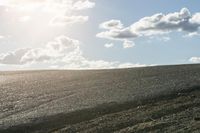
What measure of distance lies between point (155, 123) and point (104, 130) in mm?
3210

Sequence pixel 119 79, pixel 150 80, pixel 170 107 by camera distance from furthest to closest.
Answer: pixel 119 79 → pixel 150 80 → pixel 170 107

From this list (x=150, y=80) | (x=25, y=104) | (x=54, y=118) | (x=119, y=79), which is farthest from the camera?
(x=119, y=79)

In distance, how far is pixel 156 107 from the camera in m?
37.1

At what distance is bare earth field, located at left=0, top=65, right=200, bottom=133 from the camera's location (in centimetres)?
3322

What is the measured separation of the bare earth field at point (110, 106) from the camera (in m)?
33.2

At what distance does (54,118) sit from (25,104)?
31.6 ft

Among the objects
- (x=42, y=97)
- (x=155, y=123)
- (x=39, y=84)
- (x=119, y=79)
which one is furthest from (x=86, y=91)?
(x=155, y=123)

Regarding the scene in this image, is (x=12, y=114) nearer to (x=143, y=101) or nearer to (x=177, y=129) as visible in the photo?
(x=143, y=101)

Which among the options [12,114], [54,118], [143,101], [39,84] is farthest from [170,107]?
[39,84]

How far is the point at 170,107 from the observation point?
3628 centimetres

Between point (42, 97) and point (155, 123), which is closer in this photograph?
point (155, 123)

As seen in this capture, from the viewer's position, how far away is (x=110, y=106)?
132 feet

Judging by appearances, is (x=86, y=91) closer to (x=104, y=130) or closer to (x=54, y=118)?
(x=54, y=118)

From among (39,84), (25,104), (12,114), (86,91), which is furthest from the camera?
(39,84)
